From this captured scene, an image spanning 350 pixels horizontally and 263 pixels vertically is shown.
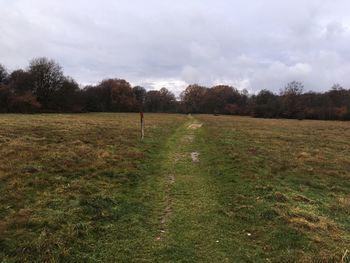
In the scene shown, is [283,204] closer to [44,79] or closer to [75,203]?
[75,203]

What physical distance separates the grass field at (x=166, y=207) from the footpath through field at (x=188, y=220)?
28 millimetres

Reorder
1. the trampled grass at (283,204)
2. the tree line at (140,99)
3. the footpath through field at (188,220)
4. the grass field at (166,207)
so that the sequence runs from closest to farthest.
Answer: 1. the footpath through field at (188,220)
2. the grass field at (166,207)
3. the trampled grass at (283,204)
4. the tree line at (140,99)

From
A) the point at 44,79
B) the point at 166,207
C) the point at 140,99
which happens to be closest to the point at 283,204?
the point at 166,207

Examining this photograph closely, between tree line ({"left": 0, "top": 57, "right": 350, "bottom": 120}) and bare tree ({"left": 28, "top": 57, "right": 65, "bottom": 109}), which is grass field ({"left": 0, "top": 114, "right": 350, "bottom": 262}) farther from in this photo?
bare tree ({"left": 28, "top": 57, "right": 65, "bottom": 109})

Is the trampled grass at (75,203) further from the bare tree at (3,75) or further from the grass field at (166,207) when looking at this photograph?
the bare tree at (3,75)

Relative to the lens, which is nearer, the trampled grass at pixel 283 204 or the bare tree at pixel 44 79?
the trampled grass at pixel 283 204


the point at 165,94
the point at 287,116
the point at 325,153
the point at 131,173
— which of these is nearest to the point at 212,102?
the point at 165,94

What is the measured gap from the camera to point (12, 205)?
33.8 ft

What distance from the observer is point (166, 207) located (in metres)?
10.7

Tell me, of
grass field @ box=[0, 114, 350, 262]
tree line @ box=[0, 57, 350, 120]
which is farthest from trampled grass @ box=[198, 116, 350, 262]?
tree line @ box=[0, 57, 350, 120]

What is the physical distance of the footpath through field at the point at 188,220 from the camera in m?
7.69

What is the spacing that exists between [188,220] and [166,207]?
125 centimetres

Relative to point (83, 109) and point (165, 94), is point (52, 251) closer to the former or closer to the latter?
point (83, 109)

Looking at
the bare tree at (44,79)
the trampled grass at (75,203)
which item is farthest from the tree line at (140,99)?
the trampled grass at (75,203)
